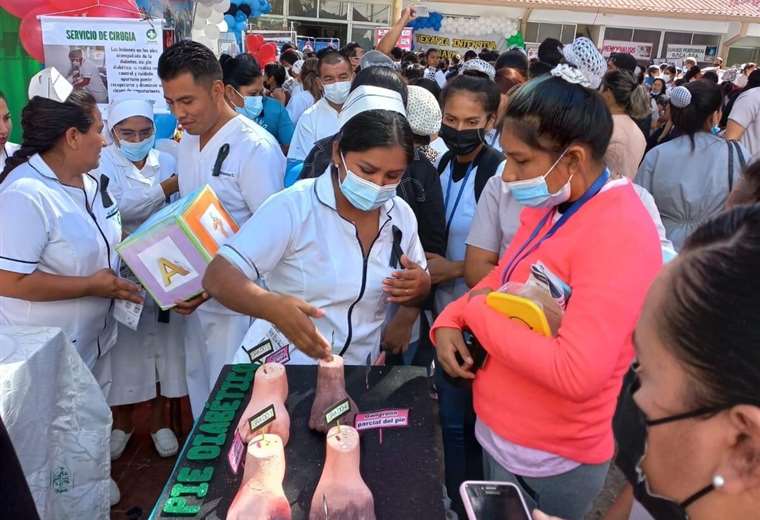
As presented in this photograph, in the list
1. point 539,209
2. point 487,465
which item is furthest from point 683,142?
point 487,465

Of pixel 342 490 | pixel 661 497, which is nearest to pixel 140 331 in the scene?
pixel 342 490

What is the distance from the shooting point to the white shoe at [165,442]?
3047 millimetres

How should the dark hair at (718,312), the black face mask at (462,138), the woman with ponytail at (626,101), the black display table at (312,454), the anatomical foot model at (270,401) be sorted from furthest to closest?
the woman with ponytail at (626,101)
the black face mask at (462,138)
the anatomical foot model at (270,401)
the black display table at (312,454)
the dark hair at (718,312)

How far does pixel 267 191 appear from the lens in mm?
2637

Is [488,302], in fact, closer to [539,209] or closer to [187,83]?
[539,209]

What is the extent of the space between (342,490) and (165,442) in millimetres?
2272


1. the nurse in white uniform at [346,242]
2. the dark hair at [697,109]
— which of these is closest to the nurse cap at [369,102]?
the nurse in white uniform at [346,242]

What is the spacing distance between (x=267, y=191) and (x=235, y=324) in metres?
0.62

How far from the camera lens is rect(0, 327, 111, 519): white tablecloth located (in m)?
1.84

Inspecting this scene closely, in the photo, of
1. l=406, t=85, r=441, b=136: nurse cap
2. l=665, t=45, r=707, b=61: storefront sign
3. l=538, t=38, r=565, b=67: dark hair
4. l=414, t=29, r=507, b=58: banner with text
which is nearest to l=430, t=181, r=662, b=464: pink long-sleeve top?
l=406, t=85, r=441, b=136: nurse cap

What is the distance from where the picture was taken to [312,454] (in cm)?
134

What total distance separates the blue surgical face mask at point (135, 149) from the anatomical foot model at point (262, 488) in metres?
2.27

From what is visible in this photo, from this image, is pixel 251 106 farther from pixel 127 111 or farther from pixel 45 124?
pixel 45 124

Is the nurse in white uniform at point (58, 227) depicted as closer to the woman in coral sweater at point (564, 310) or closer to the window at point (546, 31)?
the woman in coral sweater at point (564, 310)
